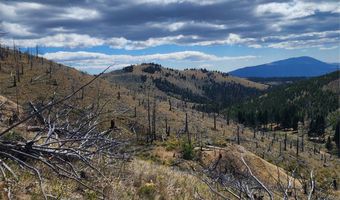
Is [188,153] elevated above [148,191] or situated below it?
below

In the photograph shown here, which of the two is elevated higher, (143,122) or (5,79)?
(5,79)

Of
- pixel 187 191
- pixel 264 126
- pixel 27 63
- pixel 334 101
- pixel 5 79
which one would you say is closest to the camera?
pixel 187 191

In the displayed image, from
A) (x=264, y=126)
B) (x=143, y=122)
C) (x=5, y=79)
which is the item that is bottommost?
(x=264, y=126)

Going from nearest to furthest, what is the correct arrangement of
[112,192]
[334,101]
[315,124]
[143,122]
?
[112,192] → [143,122] → [315,124] → [334,101]

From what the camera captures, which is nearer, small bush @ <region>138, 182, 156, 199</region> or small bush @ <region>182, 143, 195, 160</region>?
small bush @ <region>138, 182, 156, 199</region>

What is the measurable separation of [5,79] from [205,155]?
74564mm

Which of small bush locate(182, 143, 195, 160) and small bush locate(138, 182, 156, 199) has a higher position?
small bush locate(138, 182, 156, 199)

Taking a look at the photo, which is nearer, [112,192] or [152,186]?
[112,192]

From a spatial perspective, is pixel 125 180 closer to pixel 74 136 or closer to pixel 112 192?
pixel 112 192

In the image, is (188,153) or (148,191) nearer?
(148,191)

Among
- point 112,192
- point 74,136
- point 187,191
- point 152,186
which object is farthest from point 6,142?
point 187,191

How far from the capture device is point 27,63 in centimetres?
13462

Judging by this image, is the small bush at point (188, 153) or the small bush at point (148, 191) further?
the small bush at point (188, 153)

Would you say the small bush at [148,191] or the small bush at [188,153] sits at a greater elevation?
the small bush at [148,191]
